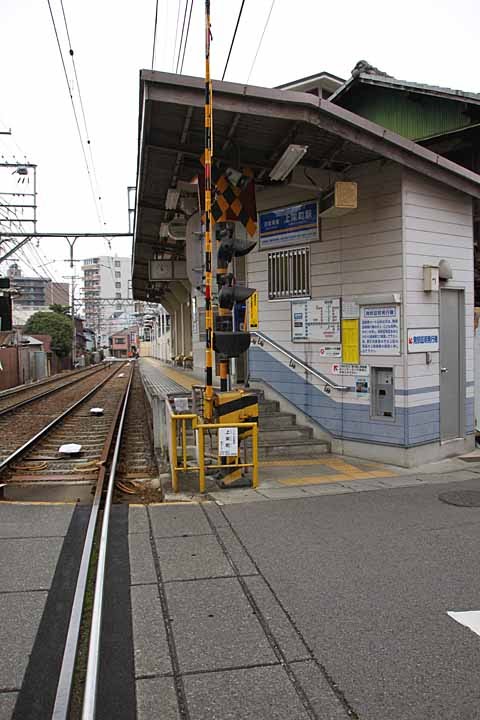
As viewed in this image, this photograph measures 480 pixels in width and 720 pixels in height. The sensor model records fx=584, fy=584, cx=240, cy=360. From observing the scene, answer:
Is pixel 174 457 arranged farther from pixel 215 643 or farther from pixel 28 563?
pixel 215 643

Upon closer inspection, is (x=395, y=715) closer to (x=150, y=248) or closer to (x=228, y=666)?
(x=228, y=666)

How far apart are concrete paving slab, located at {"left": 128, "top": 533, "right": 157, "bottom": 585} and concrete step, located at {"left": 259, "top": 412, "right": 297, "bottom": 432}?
4.45m

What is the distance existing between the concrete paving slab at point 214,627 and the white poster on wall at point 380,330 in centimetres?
508

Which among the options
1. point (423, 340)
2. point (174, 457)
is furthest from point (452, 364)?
point (174, 457)

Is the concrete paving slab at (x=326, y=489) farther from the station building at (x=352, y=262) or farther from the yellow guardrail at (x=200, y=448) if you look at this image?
the station building at (x=352, y=262)

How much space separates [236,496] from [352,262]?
4117 millimetres

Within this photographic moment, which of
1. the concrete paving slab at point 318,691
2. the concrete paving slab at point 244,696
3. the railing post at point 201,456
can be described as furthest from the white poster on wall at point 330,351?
the concrete paving slab at point 244,696

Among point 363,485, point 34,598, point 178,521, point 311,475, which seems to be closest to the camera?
point 34,598

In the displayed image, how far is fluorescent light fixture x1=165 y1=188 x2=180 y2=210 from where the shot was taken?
11.1 m

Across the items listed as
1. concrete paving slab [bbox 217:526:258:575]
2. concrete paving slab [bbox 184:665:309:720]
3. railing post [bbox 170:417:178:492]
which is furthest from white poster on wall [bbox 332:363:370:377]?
concrete paving slab [bbox 184:665:309:720]

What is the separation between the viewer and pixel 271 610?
3.89m

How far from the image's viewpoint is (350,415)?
9031mm

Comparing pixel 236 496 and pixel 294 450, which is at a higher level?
pixel 294 450

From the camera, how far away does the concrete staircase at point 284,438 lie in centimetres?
909
